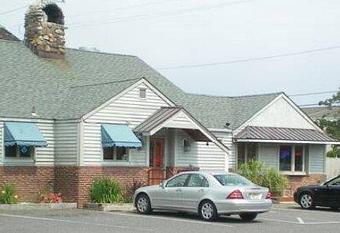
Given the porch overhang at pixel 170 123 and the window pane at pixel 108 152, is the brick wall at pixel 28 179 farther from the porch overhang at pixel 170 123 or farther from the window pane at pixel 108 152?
the porch overhang at pixel 170 123

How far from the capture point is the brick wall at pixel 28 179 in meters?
25.1

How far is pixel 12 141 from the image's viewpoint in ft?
80.4

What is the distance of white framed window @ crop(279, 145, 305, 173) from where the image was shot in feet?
115

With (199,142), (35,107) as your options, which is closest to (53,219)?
(35,107)

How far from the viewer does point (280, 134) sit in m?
34.1

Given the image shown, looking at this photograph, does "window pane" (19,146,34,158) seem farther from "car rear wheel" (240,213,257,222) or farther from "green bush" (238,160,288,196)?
"green bush" (238,160,288,196)

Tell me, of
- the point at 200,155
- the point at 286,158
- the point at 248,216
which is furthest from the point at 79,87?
the point at 286,158

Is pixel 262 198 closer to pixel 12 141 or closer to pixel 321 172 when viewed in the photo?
pixel 12 141

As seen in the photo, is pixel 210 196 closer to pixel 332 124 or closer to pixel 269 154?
A: pixel 269 154

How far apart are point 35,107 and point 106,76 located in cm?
589

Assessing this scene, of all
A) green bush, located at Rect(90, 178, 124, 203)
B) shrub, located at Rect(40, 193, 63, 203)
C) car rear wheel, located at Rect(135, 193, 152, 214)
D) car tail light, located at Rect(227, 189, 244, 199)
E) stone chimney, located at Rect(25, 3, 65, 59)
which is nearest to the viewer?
car tail light, located at Rect(227, 189, 244, 199)

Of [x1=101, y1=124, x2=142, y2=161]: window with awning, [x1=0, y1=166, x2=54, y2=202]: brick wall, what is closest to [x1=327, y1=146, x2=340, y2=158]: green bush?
[x1=101, y1=124, x2=142, y2=161]: window with awning

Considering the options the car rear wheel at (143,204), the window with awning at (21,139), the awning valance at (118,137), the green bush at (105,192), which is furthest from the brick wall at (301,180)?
the window with awning at (21,139)

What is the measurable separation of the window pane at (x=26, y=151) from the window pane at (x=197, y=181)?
7.12 m
